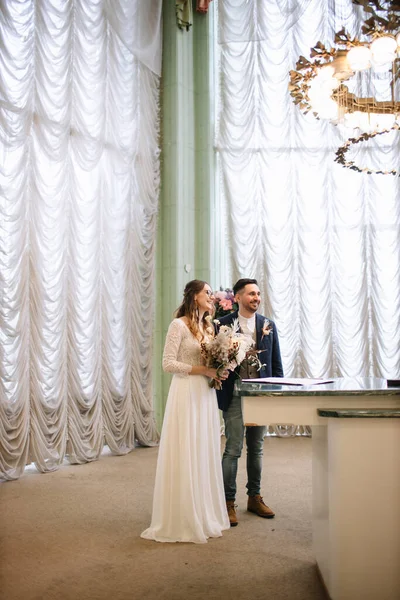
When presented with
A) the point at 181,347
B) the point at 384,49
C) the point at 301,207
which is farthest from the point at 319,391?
the point at 301,207

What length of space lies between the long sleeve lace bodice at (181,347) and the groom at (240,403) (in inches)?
13.2

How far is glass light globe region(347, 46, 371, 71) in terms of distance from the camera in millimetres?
4430

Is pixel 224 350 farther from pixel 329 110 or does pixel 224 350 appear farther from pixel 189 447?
pixel 329 110

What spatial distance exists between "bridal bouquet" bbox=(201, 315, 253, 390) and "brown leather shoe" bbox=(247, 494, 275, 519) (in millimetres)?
1166

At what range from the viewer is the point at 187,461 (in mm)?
4043

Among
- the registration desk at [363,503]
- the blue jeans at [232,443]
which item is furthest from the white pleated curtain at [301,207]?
the registration desk at [363,503]

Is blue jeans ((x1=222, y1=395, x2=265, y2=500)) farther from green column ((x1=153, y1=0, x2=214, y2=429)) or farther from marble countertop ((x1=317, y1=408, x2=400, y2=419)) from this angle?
Result: green column ((x1=153, y1=0, x2=214, y2=429))

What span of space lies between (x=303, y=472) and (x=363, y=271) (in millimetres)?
3418

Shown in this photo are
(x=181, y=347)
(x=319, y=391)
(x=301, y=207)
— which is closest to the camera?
(x=319, y=391)

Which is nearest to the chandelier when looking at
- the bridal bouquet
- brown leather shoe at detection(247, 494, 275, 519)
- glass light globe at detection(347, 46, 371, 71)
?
glass light globe at detection(347, 46, 371, 71)

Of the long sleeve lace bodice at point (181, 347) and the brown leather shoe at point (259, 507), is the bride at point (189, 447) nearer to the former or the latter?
the long sleeve lace bodice at point (181, 347)

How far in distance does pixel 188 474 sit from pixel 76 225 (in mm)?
3488

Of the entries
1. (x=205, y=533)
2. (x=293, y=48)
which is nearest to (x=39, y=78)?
(x=293, y=48)

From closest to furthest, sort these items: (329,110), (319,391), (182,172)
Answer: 1. (319,391)
2. (329,110)
3. (182,172)
